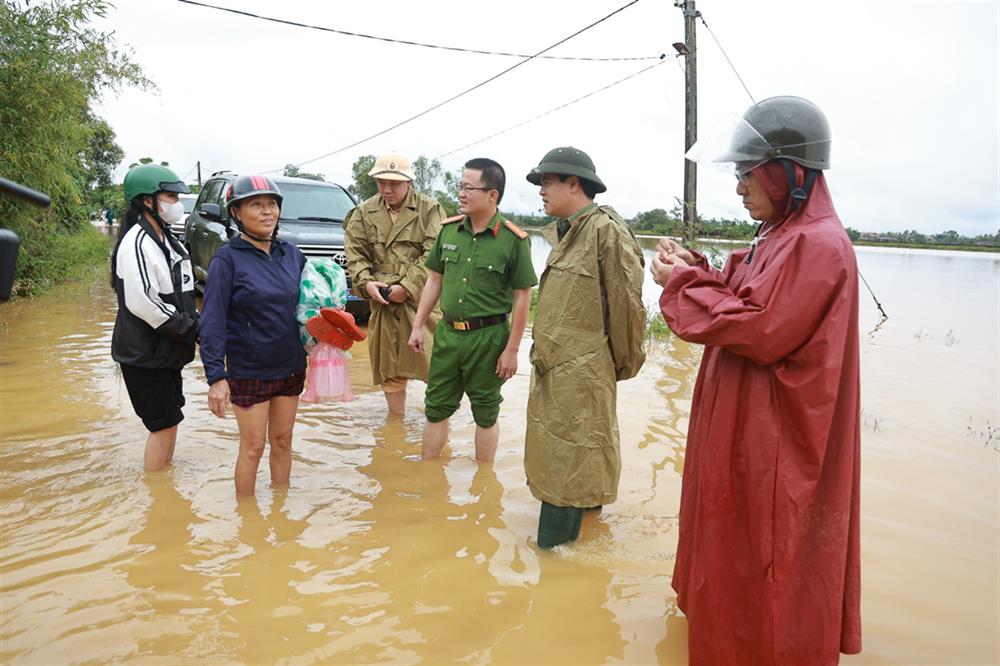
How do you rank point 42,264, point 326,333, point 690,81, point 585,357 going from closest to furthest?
point 585,357 < point 326,333 < point 42,264 < point 690,81

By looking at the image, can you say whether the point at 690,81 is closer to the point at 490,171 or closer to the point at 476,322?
the point at 490,171

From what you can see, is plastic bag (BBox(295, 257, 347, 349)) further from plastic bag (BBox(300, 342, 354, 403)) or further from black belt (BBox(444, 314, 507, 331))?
black belt (BBox(444, 314, 507, 331))

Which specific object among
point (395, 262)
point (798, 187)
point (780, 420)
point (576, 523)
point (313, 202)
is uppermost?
point (313, 202)

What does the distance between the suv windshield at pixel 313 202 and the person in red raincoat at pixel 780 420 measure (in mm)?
8344

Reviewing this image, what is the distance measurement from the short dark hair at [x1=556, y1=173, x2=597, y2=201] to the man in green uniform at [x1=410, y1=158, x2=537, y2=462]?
827 millimetres

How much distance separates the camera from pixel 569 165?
3.48m

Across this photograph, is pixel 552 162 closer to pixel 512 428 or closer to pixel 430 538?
pixel 430 538

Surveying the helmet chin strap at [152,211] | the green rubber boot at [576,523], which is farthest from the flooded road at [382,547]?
the helmet chin strap at [152,211]

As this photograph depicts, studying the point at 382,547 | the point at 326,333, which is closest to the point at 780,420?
the point at 382,547

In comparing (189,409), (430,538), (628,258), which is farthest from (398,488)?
(189,409)

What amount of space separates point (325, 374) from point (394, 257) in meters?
1.56

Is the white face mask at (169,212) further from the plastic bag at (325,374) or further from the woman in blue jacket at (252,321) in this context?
the plastic bag at (325,374)

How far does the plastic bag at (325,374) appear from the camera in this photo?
4.11 m

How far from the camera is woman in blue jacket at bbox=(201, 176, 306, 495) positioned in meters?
3.60
